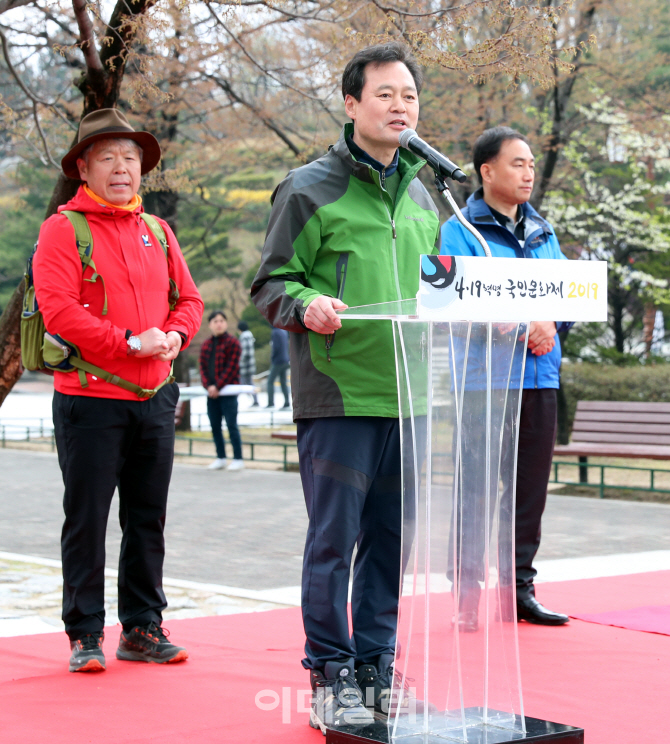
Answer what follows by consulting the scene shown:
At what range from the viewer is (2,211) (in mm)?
29719

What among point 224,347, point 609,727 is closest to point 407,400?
point 609,727

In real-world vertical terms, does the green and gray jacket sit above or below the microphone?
below

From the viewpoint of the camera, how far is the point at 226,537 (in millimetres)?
7250

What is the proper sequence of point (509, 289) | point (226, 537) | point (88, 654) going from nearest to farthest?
point (509, 289) < point (88, 654) < point (226, 537)

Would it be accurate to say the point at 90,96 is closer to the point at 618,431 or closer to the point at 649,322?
the point at 618,431

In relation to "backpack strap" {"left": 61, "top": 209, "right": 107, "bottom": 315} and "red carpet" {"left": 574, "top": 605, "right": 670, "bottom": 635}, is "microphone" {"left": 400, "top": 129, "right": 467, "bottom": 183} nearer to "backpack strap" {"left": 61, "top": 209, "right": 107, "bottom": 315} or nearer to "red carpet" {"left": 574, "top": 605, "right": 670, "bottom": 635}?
"backpack strap" {"left": 61, "top": 209, "right": 107, "bottom": 315}

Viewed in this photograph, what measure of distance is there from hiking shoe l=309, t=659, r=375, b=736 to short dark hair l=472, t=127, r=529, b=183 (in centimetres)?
261

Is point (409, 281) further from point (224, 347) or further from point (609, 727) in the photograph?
point (224, 347)

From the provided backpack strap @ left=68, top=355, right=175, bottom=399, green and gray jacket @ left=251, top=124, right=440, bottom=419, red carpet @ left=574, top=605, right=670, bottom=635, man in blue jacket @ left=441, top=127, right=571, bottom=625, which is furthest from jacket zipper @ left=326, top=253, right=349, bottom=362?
red carpet @ left=574, top=605, right=670, bottom=635

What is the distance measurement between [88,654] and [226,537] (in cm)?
368

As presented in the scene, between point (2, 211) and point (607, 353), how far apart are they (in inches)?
796

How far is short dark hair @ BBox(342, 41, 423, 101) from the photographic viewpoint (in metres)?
2.97

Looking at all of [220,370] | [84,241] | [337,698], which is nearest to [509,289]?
[337,698]

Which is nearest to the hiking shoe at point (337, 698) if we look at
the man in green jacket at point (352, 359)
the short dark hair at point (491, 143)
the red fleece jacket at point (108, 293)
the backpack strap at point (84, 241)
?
the man in green jacket at point (352, 359)
